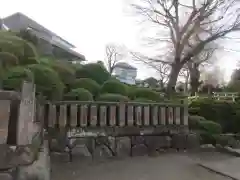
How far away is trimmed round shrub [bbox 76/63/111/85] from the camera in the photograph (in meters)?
6.86

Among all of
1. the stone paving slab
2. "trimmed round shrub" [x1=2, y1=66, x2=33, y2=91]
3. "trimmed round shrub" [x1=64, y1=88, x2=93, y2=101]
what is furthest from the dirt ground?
"trimmed round shrub" [x1=2, y1=66, x2=33, y2=91]

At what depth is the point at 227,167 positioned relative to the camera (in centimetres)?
445

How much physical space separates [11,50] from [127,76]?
22.9 meters

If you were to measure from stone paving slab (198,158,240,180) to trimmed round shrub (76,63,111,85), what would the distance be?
3.12 metres

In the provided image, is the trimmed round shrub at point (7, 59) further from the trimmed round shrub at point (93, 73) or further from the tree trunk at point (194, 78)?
the tree trunk at point (194, 78)

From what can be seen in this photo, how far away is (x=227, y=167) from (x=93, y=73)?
3598 millimetres

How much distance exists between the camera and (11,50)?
559 centimetres

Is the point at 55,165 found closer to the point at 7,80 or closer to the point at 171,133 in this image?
the point at 7,80

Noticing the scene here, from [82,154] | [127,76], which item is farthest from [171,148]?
[127,76]

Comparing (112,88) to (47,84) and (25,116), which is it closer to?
(47,84)

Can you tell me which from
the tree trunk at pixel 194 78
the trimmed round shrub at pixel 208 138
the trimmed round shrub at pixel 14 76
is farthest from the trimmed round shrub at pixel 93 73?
the tree trunk at pixel 194 78

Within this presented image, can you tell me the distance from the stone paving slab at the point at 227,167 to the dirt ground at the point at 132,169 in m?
0.11

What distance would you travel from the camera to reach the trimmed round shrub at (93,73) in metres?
6.86

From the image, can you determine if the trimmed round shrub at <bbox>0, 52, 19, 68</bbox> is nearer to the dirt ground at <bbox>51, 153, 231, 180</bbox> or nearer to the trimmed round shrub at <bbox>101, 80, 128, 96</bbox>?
the trimmed round shrub at <bbox>101, 80, 128, 96</bbox>
